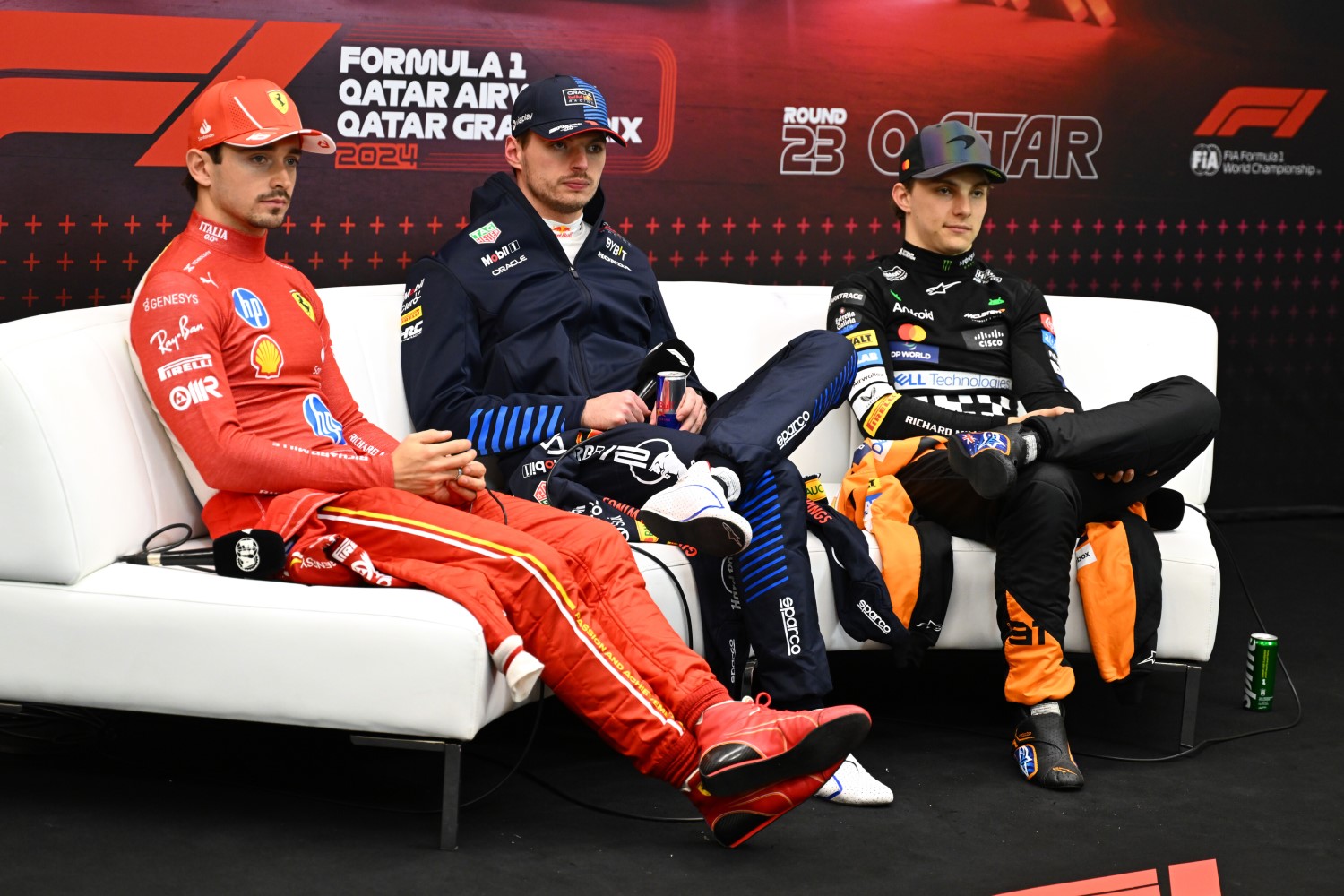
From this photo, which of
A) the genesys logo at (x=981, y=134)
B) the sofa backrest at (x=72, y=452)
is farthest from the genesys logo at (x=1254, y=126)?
the sofa backrest at (x=72, y=452)

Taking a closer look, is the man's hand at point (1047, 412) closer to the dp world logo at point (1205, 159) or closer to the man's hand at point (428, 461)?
the man's hand at point (428, 461)

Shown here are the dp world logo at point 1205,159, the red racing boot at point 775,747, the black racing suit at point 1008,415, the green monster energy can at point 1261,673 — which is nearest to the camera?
the red racing boot at point 775,747

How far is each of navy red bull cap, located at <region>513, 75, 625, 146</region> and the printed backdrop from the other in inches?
29.1

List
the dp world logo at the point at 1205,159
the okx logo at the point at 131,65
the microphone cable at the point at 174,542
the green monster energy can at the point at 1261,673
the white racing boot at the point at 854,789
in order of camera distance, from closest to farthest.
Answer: the microphone cable at the point at 174,542, the white racing boot at the point at 854,789, the green monster energy can at the point at 1261,673, the okx logo at the point at 131,65, the dp world logo at the point at 1205,159

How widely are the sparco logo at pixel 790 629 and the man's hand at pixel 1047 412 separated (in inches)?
24.8

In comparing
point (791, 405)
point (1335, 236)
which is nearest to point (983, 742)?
point (791, 405)

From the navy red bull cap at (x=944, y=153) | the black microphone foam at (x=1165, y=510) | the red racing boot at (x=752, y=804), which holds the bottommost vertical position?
the red racing boot at (x=752, y=804)

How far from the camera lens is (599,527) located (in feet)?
8.58

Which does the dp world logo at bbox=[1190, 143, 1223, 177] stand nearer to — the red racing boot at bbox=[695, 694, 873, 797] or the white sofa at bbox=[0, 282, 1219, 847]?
the red racing boot at bbox=[695, 694, 873, 797]

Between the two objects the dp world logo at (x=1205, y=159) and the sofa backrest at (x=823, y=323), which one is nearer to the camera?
the sofa backrest at (x=823, y=323)

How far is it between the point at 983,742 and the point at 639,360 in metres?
1.08

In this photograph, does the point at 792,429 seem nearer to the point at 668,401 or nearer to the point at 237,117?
the point at 668,401

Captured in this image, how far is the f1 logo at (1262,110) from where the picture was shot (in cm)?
481

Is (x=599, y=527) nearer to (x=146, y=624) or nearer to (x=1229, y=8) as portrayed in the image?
(x=146, y=624)
